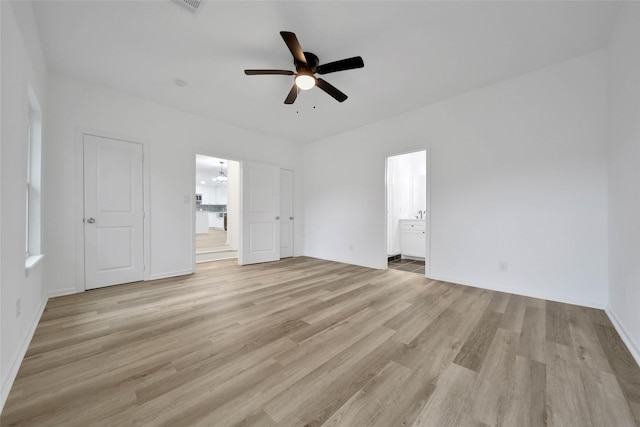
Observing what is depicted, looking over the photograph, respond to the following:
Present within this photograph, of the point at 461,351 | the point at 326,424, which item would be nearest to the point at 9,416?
the point at 326,424

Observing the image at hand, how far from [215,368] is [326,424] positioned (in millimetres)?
838

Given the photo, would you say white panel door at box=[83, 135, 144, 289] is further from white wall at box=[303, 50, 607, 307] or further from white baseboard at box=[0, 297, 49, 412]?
white wall at box=[303, 50, 607, 307]

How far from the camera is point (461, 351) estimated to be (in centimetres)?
180

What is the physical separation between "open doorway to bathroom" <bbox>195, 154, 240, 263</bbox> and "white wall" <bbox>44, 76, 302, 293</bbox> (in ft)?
1.85

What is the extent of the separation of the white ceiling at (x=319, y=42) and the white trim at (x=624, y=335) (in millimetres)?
2662

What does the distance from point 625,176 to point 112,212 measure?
5.64 metres

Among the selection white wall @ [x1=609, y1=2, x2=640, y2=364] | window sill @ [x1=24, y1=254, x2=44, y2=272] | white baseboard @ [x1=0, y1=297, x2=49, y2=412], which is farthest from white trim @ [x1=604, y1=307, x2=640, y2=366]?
window sill @ [x1=24, y1=254, x2=44, y2=272]

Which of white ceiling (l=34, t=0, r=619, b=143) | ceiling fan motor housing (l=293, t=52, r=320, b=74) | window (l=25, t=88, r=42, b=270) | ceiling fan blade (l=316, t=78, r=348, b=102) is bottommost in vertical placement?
window (l=25, t=88, r=42, b=270)

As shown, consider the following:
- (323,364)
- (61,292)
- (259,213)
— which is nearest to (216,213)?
(259,213)

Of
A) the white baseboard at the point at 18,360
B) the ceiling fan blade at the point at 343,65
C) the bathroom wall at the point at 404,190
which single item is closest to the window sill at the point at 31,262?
the white baseboard at the point at 18,360

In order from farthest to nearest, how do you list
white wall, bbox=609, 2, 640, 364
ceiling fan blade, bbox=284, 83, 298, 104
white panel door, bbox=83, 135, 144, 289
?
white panel door, bbox=83, 135, 144, 289 < ceiling fan blade, bbox=284, 83, 298, 104 < white wall, bbox=609, 2, 640, 364

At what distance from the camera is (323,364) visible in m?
1.64

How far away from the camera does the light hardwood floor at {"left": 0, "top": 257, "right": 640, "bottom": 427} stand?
1235 millimetres

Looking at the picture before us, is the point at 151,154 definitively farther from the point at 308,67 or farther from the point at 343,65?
the point at 343,65
